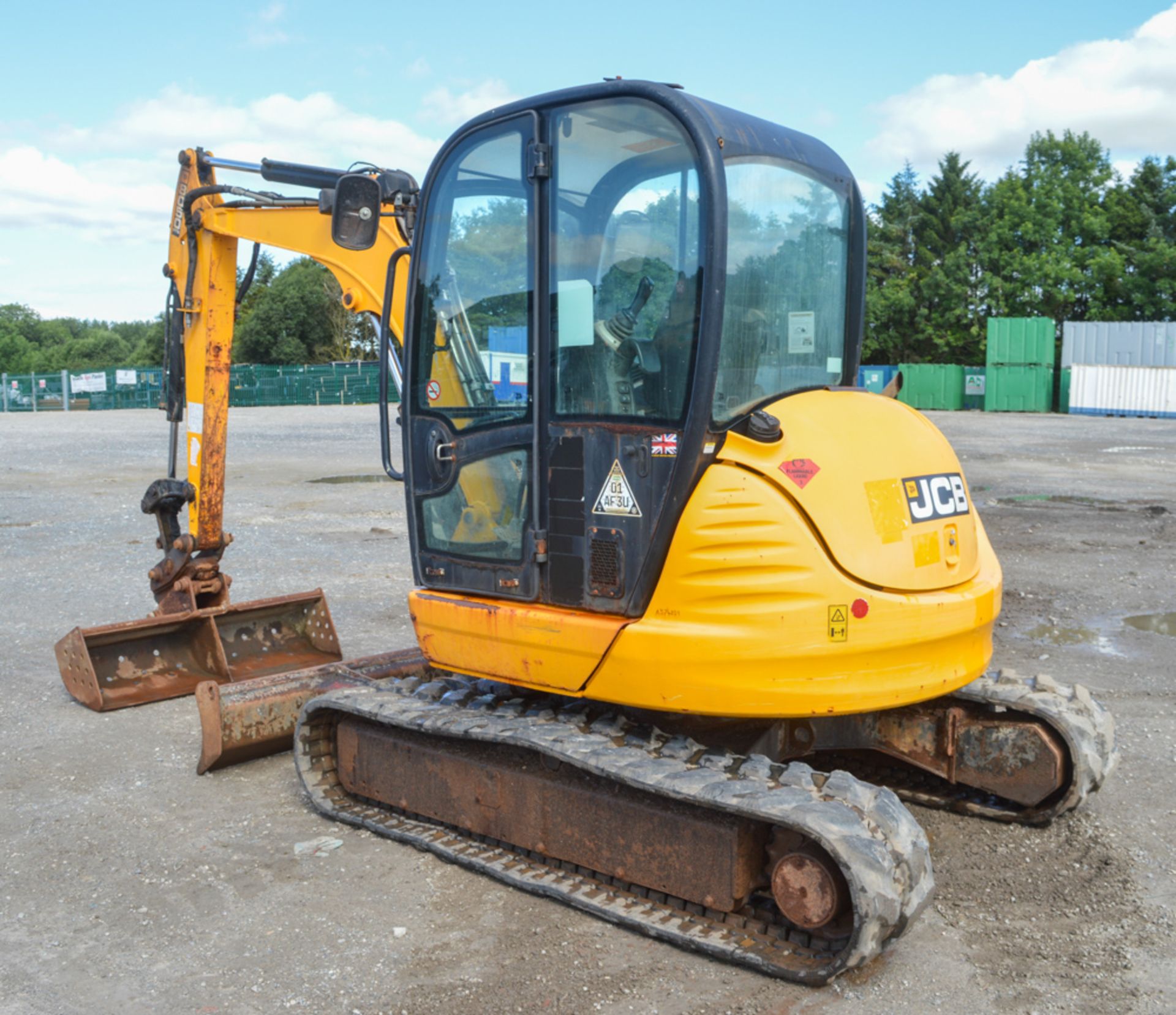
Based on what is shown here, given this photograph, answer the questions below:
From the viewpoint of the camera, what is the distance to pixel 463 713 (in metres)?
4.72

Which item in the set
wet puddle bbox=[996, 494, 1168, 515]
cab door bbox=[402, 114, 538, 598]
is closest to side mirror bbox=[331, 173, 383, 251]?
cab door bbox=[402, 114, 538, 598]

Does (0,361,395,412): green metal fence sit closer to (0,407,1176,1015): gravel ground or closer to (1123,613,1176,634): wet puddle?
(1123,613,1176,634): wet puddle

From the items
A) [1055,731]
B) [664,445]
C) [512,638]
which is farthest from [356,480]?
[664,445]

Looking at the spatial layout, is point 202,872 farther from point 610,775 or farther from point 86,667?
point 86,667

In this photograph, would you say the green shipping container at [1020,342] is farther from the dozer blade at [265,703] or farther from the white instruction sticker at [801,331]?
the white instruction sticker at [801,331]

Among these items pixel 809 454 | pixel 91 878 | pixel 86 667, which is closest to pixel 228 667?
pixel 86 667

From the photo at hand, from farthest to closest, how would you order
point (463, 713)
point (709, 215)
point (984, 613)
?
point (463, 713)
point (984, 613)
point (709, 215)

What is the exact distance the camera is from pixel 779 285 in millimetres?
4367

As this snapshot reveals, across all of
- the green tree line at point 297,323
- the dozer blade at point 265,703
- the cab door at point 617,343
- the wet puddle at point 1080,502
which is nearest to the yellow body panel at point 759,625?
the cab door at point 617,343

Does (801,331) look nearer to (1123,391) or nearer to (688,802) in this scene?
(688,802)

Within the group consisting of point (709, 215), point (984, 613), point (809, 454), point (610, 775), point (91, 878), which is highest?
point (709, 215)

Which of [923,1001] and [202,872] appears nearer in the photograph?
[923,1001]

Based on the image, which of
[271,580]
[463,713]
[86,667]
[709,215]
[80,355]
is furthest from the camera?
[80,355]

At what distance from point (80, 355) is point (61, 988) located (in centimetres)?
11104
